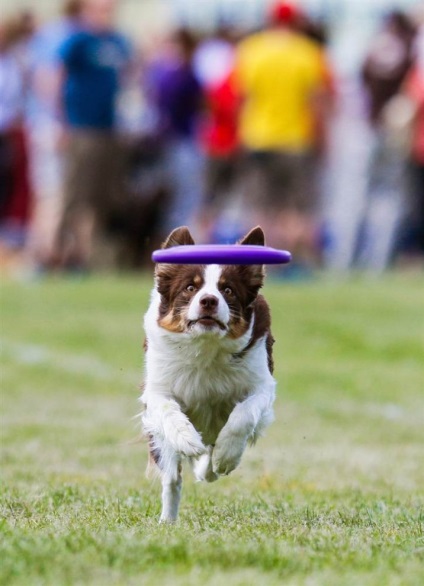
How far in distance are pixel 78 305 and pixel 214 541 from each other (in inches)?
400

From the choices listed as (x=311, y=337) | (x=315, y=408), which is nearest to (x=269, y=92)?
(x=311, y=337)

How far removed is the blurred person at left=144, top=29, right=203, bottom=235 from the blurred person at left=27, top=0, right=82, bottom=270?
1231 mm

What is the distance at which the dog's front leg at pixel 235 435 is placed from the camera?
5.74 metres

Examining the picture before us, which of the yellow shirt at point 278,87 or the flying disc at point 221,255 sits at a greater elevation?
the yellow shirt at point 278,87

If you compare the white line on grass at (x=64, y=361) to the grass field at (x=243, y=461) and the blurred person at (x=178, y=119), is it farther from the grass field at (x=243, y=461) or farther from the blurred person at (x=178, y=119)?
the blurred person at (x=178, y=119)

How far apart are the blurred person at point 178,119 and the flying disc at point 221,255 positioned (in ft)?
38.6

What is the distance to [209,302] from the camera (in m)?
5.64

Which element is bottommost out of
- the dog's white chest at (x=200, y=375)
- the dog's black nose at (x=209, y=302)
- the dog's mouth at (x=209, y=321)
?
the dog's white chest at (x=200, y=375)

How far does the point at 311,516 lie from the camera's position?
605 cm

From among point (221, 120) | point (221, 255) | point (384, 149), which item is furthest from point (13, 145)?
point (221, 255)

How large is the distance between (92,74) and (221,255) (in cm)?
1129

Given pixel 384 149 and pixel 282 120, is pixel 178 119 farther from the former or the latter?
pixel 384 149

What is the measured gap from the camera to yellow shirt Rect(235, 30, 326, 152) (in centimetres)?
1636

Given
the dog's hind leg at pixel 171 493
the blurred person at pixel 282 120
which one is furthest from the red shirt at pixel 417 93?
the dog's hind leg at pixel 171 493
